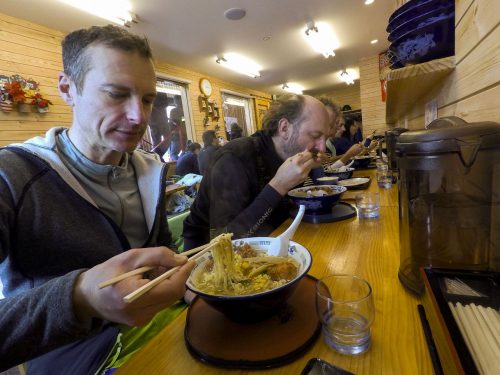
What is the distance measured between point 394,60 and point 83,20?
3.79m

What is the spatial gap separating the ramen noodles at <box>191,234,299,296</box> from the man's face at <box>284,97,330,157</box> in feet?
3.24

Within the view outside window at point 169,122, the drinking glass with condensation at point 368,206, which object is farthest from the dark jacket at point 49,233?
the view outside window at point 169,122

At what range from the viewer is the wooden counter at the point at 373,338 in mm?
442

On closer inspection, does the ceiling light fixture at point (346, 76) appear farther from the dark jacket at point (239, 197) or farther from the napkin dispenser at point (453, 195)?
the napkin dispenser at point (453, 195)

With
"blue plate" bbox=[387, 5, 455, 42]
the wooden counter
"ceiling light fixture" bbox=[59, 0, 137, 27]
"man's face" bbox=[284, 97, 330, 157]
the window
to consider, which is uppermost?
"ceiling light fixture" bbox=[59, 0, 137, 27]

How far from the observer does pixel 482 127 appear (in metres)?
0.48

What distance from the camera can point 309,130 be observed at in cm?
155

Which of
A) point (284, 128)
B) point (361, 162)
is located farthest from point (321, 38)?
point (284, 128)

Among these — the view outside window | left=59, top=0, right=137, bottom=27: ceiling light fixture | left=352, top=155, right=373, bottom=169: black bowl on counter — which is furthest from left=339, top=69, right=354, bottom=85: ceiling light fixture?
left=59, top=0, right=137, bottom=27: ceiling light fixture

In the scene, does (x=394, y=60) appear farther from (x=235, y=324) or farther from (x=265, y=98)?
(x=265, y=98)

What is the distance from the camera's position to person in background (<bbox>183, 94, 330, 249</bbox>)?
1.12 m

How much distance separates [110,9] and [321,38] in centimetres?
351

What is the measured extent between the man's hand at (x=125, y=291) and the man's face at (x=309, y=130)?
1176 mm

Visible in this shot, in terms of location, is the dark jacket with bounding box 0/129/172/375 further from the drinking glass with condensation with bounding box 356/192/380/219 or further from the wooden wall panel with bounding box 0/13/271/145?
the wooden wall panel with bounding box 0/13/271/145
